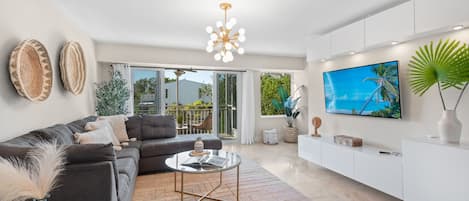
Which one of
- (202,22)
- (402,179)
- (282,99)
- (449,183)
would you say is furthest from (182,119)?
(449,183)

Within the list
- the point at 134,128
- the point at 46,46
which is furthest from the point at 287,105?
the point at 46,46

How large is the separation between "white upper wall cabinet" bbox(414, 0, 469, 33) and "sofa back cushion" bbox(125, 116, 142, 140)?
409 cm

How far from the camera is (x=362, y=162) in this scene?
9.55 ft

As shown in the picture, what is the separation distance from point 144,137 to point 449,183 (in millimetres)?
3928

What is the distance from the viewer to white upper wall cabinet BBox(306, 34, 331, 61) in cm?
381

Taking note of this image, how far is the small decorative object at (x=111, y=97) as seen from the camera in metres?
4.34

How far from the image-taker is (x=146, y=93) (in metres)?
5.59

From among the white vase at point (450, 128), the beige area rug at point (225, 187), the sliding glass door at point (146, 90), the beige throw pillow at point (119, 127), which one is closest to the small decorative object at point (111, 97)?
the beige throw pillow at point (119, 127)

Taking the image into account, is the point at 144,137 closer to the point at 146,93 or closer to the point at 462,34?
the point at 146,93

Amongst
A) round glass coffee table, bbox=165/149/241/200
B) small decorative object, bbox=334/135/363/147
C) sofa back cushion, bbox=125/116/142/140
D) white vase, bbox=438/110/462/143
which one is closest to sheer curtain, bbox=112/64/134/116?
sofa back cushion, bbox=125/116/142/140

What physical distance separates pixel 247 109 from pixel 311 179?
298 cm

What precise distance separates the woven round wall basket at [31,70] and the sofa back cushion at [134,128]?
5.37ft

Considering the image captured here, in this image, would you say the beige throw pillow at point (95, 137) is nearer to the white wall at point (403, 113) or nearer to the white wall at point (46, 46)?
the white wall at point (46, 46)

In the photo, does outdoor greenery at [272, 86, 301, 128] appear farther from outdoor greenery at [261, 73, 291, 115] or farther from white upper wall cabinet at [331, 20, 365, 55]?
white upper wall cabinet at [331, 20, 365, 55]
